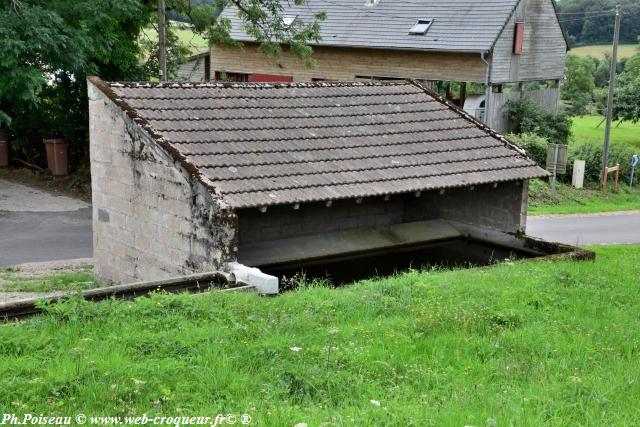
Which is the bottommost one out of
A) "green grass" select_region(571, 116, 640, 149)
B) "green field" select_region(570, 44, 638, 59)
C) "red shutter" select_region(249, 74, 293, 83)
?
"green grass" select_region(571, 116, 640, 149)

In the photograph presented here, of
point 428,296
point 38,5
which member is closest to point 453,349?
point 428,296

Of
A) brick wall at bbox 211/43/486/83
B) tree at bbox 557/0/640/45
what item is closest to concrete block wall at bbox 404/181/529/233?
brick wall at bbox 211/43/486/83

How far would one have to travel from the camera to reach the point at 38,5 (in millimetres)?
20969

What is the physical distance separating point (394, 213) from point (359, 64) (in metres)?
22.3

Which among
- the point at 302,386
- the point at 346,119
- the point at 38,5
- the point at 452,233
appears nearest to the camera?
the point at 302,386

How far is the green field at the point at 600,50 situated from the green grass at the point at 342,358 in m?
78.5

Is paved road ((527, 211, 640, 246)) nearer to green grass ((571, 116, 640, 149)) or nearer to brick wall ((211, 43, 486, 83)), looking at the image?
brick wall ((211, 43, 486, 83))

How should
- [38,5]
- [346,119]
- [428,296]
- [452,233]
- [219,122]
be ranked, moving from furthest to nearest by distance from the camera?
[38,5], [452,233], [346,119], [219,122], [428,296]

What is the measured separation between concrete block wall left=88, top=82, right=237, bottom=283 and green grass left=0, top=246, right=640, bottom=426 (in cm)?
211

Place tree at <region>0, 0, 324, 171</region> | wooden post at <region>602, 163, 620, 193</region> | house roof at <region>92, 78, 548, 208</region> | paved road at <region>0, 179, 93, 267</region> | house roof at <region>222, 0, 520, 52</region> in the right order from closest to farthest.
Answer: house roof at <region>92, 78, 548, 208</region>
paved road at <region>0, 179, 93, 267</region>
tree at <region>0, 0, 324, 171</region>
wooden post at <region>602, 163, 620, 193</region>
house roof at <region>222, 0, 520, 52</region>

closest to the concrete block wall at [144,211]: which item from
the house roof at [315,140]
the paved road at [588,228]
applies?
the house roof at [315,140]

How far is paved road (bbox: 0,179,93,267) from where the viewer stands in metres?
19.9

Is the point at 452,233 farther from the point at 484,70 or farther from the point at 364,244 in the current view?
the point at 484,70

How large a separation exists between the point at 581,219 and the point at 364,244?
14184mm
